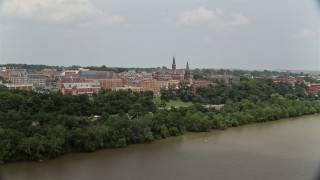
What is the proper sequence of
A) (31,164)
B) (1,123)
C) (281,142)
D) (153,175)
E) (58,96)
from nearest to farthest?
(153,175) → (31,164) → (1,123) → (281,142) → (58,96)

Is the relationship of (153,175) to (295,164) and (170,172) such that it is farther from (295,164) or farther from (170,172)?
(295,164)

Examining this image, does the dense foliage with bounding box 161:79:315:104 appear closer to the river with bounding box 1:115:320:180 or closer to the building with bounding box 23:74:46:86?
the river with bounding box 1:115:320:180

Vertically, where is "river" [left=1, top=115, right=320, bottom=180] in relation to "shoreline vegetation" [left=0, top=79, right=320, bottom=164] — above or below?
below

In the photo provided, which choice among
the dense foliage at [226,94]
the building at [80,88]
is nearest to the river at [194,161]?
the dense foliage at [226,94]

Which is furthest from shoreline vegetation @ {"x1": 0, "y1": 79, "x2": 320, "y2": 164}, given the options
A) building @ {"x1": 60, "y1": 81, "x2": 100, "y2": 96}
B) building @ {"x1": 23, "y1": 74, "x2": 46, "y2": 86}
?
building @ {"x1": 23, "y1": 74, "x2": 46, "y2": 86}

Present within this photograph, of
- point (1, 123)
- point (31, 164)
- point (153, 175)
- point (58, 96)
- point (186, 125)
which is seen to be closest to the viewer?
point (153, 175)

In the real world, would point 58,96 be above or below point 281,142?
above

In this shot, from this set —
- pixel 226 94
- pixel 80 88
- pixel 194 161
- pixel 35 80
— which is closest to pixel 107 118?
pixel 194 161

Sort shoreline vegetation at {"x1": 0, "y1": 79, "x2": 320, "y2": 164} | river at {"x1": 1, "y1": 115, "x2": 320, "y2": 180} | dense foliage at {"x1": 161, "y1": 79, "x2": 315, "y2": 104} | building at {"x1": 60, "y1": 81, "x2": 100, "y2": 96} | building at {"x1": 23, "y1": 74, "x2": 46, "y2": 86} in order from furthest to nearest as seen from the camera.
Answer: building at {"x1": 23, "y1": 74, "x2": 46, "y2": 86} < building at {"x1": 60, "y1": 81, "x2": 100, "y2": 96} < dense foliage at {"x1": 161, "y1": 79, "x2": 315, "y2": 104} < shoreline vegetation at {"x1": 0, "y1": 79, "x2": 320, "y2": 164} < river at {"x1": 1, "y1": 115, "x2": 320, "y2": 180}

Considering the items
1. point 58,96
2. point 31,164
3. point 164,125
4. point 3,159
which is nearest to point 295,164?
point 164,125
